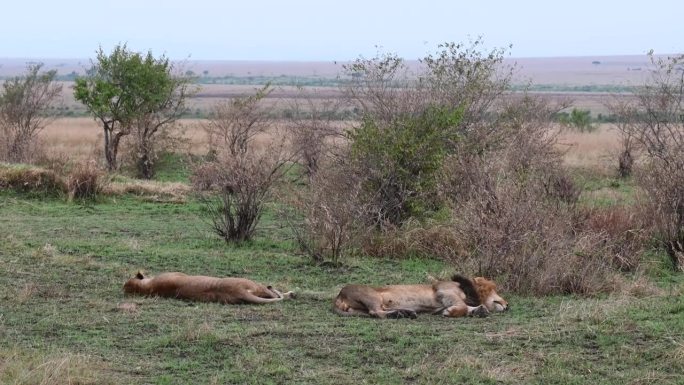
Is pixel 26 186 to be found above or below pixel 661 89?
below

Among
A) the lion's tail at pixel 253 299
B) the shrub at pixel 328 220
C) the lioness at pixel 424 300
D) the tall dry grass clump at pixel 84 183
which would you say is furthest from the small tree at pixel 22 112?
the lioness at pixel 424 300

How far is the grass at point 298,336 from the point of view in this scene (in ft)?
21.9

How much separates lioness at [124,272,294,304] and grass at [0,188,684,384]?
0.15 meters

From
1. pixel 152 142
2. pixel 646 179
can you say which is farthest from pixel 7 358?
pixel 152 142

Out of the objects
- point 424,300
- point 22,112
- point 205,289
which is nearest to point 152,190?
point 22,112

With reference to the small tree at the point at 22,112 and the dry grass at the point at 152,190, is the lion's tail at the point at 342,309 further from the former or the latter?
the small tree at the point at 22,112

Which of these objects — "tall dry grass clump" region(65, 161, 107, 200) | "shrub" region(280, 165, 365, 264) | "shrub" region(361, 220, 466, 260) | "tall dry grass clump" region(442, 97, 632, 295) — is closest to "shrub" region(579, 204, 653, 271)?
"tall dry grass clump" region(442, 97, 632, 295)

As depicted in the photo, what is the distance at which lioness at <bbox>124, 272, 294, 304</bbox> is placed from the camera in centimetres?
930

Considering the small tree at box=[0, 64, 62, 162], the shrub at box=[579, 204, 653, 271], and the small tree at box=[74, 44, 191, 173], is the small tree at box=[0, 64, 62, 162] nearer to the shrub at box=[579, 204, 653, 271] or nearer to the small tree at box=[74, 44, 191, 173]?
the small tree at box=[74, 44, 191, 173]

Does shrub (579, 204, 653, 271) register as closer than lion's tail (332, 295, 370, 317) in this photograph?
No

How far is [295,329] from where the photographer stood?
7.96 meters

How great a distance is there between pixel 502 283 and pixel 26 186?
1133 cm

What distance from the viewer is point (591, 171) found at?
1048 inches

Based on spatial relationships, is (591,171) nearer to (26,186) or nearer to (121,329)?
(26,186)
